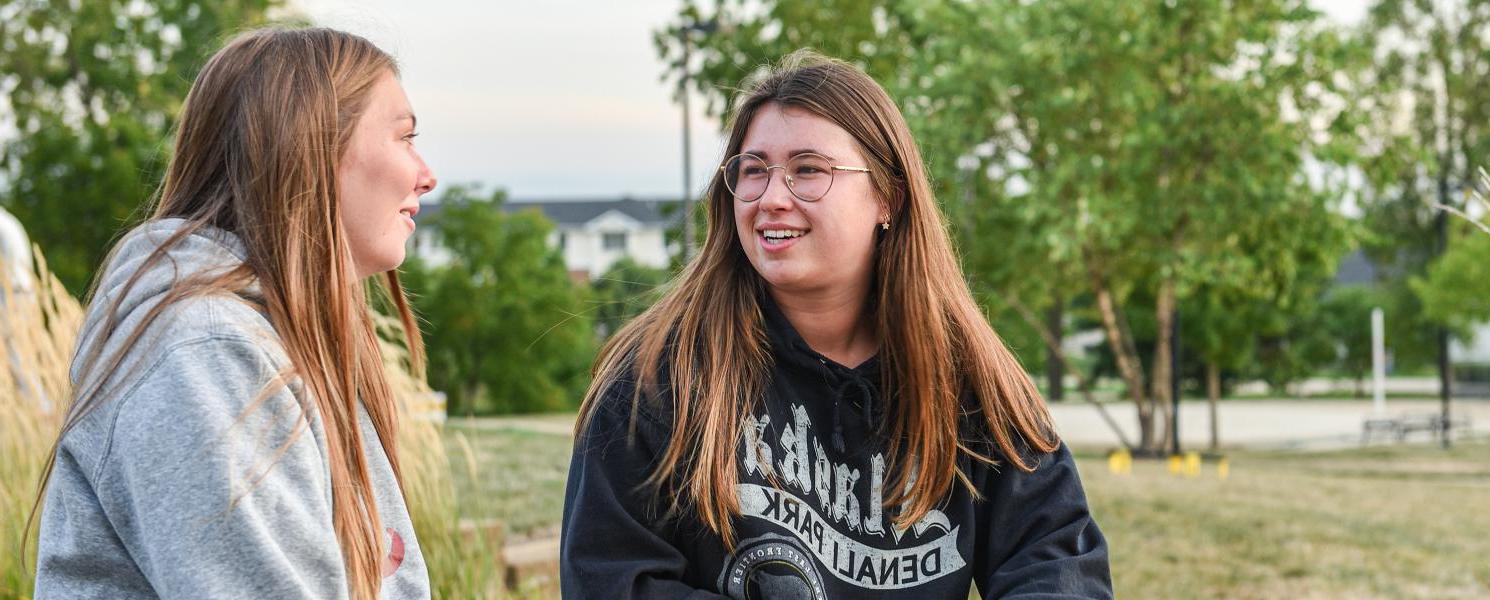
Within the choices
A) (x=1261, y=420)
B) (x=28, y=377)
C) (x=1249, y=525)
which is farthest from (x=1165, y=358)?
(x=28, y=377)

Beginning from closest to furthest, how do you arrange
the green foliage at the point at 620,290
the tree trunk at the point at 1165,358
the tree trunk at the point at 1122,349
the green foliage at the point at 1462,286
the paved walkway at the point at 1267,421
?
the green foliage at the point at 620,290 → the tree trunk at the point at 1122,349 → the tree trunk at the point at 1165,358 → the paved walkway at the point at 1267,421 → the green foliage at the point at 1462,286

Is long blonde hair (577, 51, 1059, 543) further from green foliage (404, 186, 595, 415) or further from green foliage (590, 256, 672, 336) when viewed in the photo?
green foliage (404, 186, 595, 415)

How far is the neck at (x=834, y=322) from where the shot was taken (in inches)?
94.9

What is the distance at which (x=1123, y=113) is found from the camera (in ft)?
50.0

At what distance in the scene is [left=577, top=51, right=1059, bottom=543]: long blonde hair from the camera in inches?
87.0

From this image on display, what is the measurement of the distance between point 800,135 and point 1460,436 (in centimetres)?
2666

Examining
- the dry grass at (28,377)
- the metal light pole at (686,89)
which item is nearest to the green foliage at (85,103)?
the metal light pole at (686,89)

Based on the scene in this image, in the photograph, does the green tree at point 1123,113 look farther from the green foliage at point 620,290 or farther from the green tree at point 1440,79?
the green tree at point 1440,79

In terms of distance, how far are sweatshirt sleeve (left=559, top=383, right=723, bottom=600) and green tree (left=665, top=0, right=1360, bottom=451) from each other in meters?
12.0

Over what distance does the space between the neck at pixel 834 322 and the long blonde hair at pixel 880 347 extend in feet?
0.12

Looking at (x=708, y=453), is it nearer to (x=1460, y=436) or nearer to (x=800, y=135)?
(x=800, y=135)

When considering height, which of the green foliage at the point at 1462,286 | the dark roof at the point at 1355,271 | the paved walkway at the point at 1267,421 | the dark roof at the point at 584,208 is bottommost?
the paved walkway at the point at 1267,421

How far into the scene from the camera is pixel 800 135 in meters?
2.29

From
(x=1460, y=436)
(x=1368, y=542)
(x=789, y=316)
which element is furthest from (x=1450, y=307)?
(x=789, y=316)
